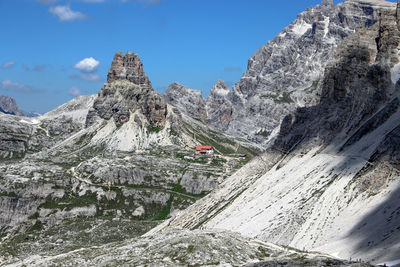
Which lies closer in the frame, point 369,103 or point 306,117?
point 369,103

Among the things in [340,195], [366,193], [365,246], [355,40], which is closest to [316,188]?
[340,195]

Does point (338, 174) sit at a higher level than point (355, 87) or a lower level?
lower

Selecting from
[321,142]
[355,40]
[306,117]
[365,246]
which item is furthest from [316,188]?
[355,40]

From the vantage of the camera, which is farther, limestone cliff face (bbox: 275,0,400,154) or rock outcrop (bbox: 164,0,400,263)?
limestone cliff face (bbox: 275,0,400,154)

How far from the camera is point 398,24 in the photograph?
123 meters

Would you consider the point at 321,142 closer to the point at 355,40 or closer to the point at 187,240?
the point at 355,40

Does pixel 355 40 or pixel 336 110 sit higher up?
pixel 355 40

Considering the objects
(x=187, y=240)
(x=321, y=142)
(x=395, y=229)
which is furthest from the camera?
Answer: (x=321, y=142)

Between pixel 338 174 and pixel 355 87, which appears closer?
pixel 338 174

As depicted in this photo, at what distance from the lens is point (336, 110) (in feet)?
409

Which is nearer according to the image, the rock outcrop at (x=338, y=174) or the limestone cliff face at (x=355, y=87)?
the rock outcrop at (x=338, y=174)

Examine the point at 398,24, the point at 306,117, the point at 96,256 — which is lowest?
the point at 96,256

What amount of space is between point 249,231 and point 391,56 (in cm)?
6244

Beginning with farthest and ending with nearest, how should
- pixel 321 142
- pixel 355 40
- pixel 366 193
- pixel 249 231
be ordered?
pixel 355 40 < pixel 321 142 < pixel 249 231 < pixel 366 193
